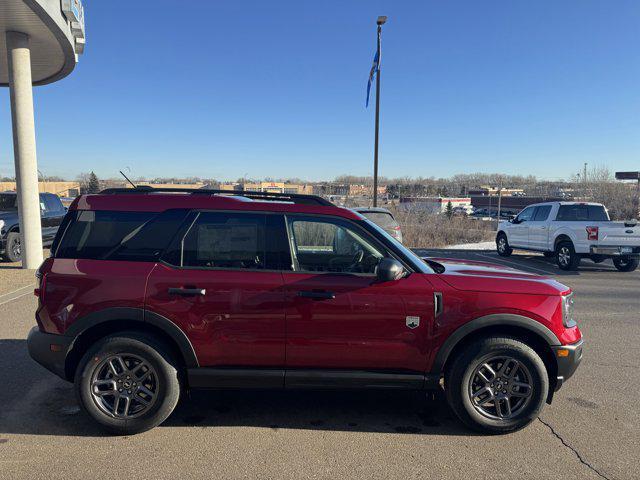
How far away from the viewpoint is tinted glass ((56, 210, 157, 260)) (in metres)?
3.59

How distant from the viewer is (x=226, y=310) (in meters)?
3.45

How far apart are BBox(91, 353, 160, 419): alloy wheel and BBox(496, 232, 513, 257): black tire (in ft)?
45.8

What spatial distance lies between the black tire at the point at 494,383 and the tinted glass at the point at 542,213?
1106cm

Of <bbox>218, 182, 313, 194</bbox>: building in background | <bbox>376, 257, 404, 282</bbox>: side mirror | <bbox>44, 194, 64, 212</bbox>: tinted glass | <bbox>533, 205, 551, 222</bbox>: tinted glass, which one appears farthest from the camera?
<bbox>44, 194, 64, 212</bbox>: tinted glass

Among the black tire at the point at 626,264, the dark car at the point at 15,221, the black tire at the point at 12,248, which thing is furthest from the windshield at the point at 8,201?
the black tire at the point at 626,264

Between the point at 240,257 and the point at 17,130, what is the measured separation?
9681mm

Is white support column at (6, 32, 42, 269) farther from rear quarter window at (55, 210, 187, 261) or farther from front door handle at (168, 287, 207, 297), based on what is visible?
front door handle at (168, 287, 207, 297)

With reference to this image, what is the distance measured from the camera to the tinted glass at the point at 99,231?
3594 millimetres

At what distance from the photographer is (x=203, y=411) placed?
12.7ft

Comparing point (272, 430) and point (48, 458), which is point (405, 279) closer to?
point (272, 430)

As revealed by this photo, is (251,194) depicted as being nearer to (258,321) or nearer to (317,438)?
(258,321)

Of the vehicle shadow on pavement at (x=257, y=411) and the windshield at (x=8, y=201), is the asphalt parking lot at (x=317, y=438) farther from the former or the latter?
the windshield at (x=8, y=201)

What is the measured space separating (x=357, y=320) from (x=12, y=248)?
459 inches

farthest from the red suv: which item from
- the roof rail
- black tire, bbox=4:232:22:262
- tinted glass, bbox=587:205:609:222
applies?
tinted glass, bbox=587:205:609:222
